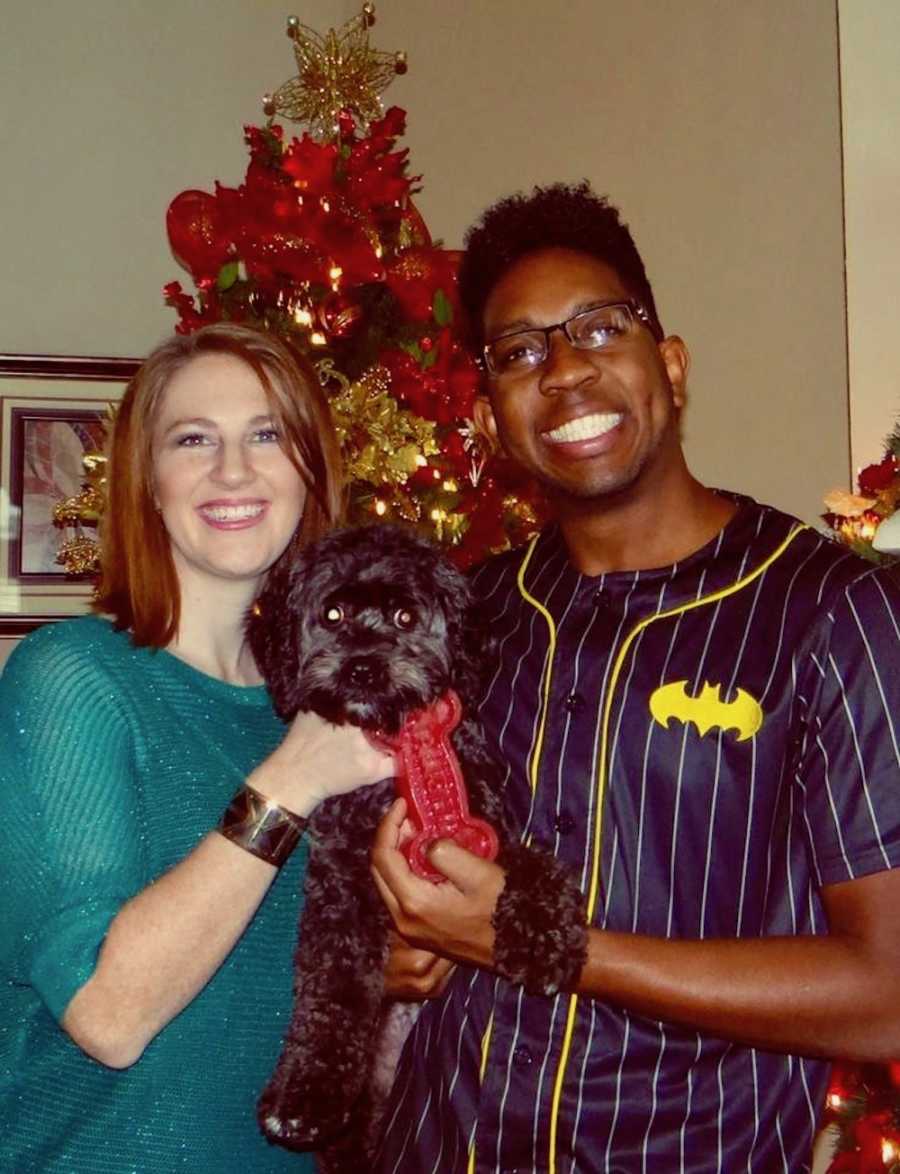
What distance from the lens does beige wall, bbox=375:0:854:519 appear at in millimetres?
3605

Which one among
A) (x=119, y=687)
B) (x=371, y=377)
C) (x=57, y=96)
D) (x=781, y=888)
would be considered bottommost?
(x=781, y=888)

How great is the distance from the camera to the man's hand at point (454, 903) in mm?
1878

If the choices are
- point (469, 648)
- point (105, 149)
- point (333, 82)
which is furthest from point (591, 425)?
point (105, 149)

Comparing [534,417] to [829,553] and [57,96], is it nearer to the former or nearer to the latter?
[829,553]

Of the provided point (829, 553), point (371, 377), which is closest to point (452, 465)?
point (371, 377)

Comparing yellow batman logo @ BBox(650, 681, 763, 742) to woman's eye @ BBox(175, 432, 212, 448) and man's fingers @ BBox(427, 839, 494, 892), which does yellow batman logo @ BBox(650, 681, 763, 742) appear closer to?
man's fingers @ BBox(427, 839, 494, 892)

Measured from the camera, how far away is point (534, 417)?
81.0 inches

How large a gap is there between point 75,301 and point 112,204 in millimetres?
482

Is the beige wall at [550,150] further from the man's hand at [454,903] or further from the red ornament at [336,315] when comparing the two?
the man's hand at [454,903]

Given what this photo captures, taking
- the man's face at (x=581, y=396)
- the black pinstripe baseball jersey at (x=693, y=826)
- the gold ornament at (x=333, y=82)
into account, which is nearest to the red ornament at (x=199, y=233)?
the gold ornament at (x=333, y=82)

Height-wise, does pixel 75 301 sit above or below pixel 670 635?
above

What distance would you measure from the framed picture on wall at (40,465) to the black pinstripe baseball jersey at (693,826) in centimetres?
403

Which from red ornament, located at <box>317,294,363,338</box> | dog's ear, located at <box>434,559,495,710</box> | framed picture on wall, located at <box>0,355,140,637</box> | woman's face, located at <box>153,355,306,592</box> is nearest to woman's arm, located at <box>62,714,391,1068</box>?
dog's ear, located at <box>434,559,495,710</box>

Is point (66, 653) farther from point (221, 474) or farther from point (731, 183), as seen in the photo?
point (731, 183)
